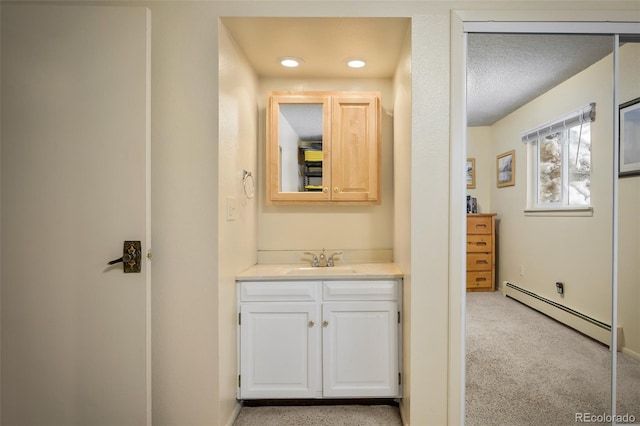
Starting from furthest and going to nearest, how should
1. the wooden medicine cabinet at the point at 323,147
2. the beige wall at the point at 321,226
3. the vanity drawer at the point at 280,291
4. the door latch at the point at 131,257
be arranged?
the beige wall at the point at 321,226 → the wooden medicine cabinet at the point at 323,147 → the vanity drawer at the point at 280,291 → the door latch at the point at 131,257

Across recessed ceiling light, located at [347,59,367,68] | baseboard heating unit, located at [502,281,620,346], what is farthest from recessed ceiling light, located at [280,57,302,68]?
baseboard heating unit, located at [502,281,620,346]

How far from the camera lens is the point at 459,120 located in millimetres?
1688

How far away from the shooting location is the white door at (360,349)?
1.95 m

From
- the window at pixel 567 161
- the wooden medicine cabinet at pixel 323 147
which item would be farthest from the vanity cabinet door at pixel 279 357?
the window at pixel 567 161

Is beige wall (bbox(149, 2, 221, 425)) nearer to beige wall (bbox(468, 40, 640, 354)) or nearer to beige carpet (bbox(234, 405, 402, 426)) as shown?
beige carpet (bbox(234, 405, 402, 426))

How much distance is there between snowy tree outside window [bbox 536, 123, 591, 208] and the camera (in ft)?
5.53

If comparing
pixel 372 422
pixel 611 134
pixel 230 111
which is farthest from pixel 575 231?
pixel 230 111

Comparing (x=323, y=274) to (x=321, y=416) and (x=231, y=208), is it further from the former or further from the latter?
(x=321, y=416)

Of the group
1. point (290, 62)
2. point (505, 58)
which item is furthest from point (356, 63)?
point (505, 58)

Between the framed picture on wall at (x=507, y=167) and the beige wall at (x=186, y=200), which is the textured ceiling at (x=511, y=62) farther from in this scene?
the beige wall at (x=186, y=200)

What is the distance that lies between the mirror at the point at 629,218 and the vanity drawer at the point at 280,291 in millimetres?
1623

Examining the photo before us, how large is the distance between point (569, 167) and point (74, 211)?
8.16ft

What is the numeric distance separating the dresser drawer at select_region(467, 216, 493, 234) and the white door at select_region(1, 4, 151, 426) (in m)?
1.64

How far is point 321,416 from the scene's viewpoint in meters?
A: 1.94
